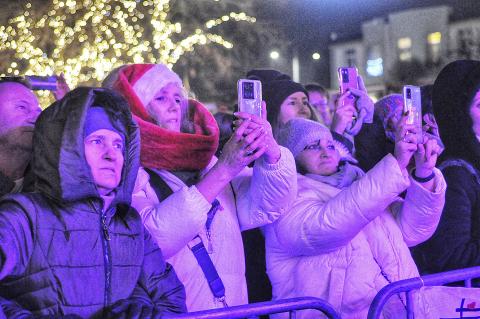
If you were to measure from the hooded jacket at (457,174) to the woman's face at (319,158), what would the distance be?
27.7 inches

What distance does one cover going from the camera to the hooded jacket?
3746mm

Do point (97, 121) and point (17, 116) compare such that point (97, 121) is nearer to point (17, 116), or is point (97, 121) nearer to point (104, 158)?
point (104, 158)

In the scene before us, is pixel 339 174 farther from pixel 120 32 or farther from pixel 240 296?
pixel 120 32

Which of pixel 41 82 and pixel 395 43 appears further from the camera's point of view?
pixel 395 43

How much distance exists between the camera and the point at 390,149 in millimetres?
4680

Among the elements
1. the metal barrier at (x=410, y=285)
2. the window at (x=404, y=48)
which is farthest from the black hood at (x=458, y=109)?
the window at (x=404, y=48)

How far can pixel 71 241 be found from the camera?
2.43 meters

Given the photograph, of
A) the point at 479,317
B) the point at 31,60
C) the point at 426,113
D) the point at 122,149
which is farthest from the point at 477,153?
the point at 31,60

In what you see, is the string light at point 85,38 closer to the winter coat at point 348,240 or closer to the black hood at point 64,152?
the winter coat at point 348,240

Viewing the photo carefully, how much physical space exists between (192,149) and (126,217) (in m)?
0.72

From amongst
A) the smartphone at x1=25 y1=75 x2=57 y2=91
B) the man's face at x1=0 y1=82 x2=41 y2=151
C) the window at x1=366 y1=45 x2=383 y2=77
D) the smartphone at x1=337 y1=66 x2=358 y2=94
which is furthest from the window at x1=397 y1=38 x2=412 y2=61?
the man's face at x1=0 y1=82 x2=41 y2=151

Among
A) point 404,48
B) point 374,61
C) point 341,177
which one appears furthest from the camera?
point 404,48

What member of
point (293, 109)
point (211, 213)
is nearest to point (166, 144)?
point (211, 213)

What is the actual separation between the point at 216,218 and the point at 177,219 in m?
0.38
